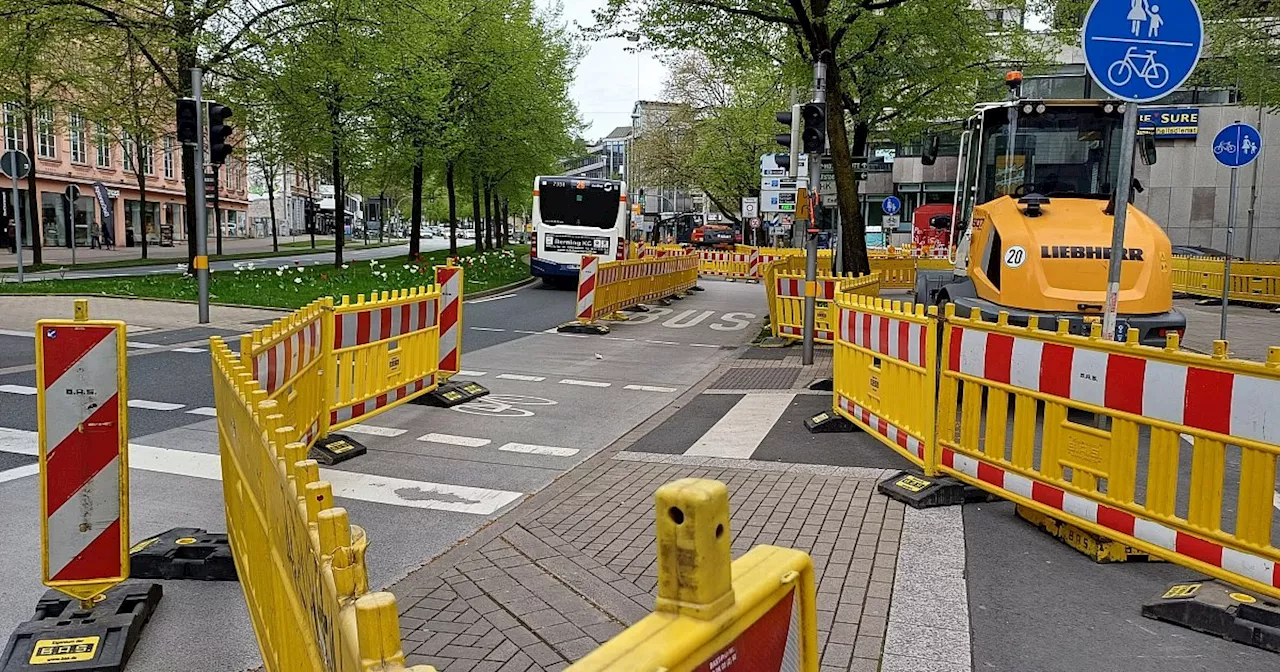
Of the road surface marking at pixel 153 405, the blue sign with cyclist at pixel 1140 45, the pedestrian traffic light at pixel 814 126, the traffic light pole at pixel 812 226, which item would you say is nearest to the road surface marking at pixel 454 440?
the road surface marking at pixel 153 405

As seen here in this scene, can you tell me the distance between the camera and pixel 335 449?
7516 millimetres

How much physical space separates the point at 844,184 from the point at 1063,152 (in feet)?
20.0

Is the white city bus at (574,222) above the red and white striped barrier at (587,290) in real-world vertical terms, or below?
above

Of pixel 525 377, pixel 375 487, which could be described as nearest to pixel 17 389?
pixel 525 377

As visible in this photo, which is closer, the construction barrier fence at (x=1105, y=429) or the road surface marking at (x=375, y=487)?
the construction barrier fence at (x=1105, y=429)

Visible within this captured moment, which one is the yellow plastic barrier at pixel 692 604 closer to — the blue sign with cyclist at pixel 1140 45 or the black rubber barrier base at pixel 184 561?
the black rubber barrier base at pixel 184 561

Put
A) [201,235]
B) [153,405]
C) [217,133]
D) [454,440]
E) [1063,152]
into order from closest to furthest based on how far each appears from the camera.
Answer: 1. [454,440]
2. [153,405]
3. [1063,152]
4. [217,133]
5. [201,235]

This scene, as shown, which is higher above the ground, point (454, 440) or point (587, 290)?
point (587, 290)

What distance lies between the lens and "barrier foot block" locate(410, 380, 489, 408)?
982 centimetres

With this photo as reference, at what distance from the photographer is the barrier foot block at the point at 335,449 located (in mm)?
7355

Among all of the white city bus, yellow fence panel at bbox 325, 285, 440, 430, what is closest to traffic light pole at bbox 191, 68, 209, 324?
yellow fence panel at bbox 325, 285, 440, 430

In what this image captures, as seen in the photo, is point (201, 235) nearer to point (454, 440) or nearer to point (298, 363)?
point (454, 440)

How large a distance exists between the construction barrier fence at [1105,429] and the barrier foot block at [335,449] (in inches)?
165

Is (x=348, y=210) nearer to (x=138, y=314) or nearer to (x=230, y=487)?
(x=138, y=314)
